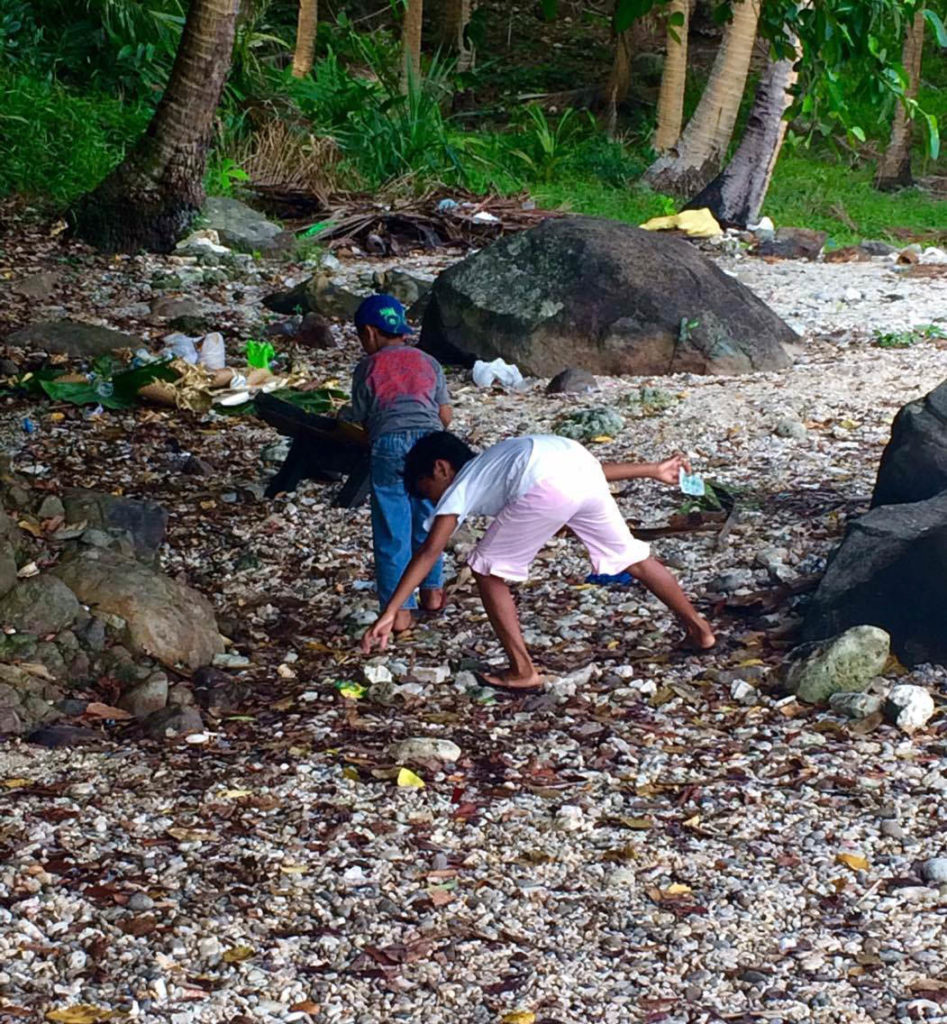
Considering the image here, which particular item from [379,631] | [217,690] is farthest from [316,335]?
[379,631]

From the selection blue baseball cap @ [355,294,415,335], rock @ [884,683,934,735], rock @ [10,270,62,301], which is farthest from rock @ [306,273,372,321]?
rock @ [884,683,934,735]

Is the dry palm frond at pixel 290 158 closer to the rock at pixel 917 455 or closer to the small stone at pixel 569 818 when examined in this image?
the rock at pixel 917 455

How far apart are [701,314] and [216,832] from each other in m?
5.29

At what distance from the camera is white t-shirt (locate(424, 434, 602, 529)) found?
4.31 m

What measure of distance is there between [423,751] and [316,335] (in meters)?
4.88

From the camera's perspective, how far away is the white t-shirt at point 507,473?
4309 mm

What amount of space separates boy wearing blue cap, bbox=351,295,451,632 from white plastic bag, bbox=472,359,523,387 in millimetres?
2862

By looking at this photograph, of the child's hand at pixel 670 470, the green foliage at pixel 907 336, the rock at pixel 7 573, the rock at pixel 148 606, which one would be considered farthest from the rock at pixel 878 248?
the rock at pixel 7 573

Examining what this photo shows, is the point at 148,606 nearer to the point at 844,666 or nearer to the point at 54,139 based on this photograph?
the point at 844,666

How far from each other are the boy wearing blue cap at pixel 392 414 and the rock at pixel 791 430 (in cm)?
237

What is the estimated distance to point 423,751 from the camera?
13.3 feet

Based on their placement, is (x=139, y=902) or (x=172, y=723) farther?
(x=172, y=723)

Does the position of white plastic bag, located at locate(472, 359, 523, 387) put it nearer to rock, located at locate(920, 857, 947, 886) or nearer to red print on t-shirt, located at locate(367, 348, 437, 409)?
red print on t-shirt, located at locate(367, 348, 437, 409)

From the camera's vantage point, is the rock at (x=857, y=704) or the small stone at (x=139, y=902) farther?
the rock at (x=857, y=704)
